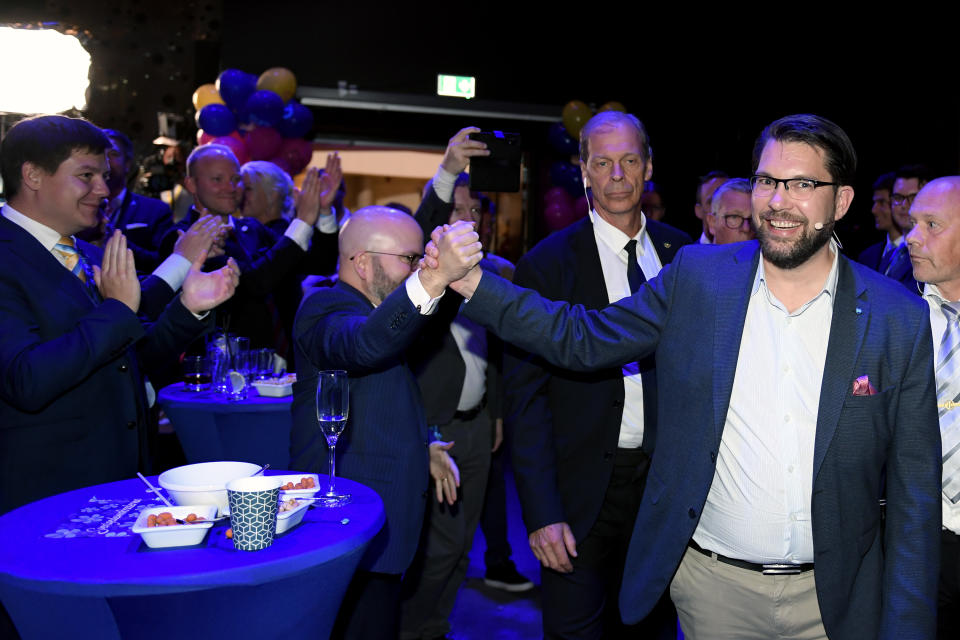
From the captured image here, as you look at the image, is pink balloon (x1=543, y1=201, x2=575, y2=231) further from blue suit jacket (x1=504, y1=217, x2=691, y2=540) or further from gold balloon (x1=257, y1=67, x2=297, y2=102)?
blue suit jacket (x1=504, y1=217, x2=691, y2=540)

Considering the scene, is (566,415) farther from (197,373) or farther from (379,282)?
(197,373)

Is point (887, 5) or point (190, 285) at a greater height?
point (887, 5)

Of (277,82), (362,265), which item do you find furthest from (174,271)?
(277,82)

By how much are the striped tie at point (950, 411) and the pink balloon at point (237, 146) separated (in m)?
5.48

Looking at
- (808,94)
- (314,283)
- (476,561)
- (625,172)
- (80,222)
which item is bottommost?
(476,561)

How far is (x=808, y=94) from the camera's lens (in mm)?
6941

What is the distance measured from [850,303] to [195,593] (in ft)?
4.90

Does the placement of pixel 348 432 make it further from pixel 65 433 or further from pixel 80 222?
pixel 80 222

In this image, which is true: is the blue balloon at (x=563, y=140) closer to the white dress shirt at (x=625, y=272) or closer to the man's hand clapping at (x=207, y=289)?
the white dress shirt at (x=625, y=272)

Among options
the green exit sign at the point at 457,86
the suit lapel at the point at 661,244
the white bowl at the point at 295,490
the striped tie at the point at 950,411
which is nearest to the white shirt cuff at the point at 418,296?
the white bowl at the point at 295,490

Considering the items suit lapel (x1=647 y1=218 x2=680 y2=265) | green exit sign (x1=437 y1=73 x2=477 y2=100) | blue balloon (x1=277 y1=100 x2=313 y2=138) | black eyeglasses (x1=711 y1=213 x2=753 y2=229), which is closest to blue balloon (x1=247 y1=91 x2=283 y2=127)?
blue balloon (x1=277 y1=100 x2=313 y2=138)

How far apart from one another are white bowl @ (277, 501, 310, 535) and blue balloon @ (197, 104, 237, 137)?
5.39 meters

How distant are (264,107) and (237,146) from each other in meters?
0.38

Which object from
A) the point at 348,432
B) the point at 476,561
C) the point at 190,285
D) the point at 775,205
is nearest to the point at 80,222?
the point at 190,285
